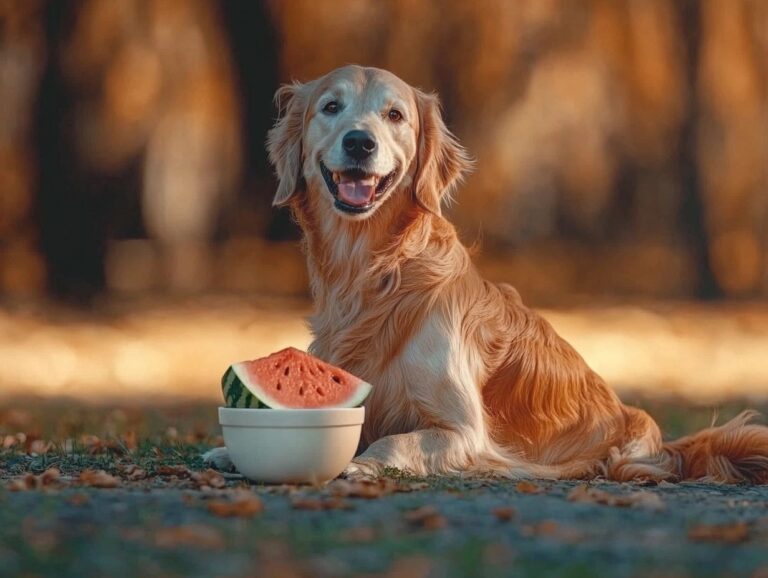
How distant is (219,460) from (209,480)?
769mm

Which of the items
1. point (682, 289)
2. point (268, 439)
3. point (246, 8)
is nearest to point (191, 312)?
point (246, 8)

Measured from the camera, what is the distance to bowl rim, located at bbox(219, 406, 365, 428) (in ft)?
14.2

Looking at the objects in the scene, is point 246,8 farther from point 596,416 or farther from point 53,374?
point 596,416

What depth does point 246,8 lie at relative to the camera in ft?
29.1

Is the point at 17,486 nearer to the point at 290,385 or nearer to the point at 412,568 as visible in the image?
the point at 290,385

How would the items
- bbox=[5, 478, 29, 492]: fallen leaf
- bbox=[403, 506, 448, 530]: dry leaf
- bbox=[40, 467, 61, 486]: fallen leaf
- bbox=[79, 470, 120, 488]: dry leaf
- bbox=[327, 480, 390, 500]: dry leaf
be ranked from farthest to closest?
bbox=[40, 467, 61, 486]: fallen leaf → bbox=[79, 470, 120, 488]: dry leaf → bbox=[5, 478, 29, 492]: fallen leaf → bbox=[327, 480, 390, 500]: dry leaf → bbox=[403, 506, 448, 530]: dry leaf

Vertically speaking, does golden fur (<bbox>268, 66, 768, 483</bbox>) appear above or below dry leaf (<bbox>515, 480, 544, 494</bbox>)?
above

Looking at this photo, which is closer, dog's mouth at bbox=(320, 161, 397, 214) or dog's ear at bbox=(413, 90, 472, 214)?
dog's mouth at bbox=(320, 161, 397, 214)

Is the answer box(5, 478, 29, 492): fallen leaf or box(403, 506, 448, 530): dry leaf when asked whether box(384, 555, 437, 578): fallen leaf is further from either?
box(5, 478, 29, 492): fallen leaf

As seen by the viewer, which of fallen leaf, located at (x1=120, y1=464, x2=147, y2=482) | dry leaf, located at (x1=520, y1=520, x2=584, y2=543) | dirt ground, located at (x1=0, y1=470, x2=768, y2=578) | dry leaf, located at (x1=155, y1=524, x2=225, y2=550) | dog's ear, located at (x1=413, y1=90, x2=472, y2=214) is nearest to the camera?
dirt ground, located at (x1=0, y1=470, x2=768, y2=578)

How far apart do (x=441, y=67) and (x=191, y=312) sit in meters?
2.49

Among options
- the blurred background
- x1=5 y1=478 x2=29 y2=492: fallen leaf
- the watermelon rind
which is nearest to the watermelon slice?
the watermelon rind

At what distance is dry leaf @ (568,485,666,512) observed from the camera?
387 cm

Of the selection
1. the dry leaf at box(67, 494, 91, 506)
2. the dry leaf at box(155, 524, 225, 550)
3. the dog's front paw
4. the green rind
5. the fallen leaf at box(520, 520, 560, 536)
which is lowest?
the dog's front paw
